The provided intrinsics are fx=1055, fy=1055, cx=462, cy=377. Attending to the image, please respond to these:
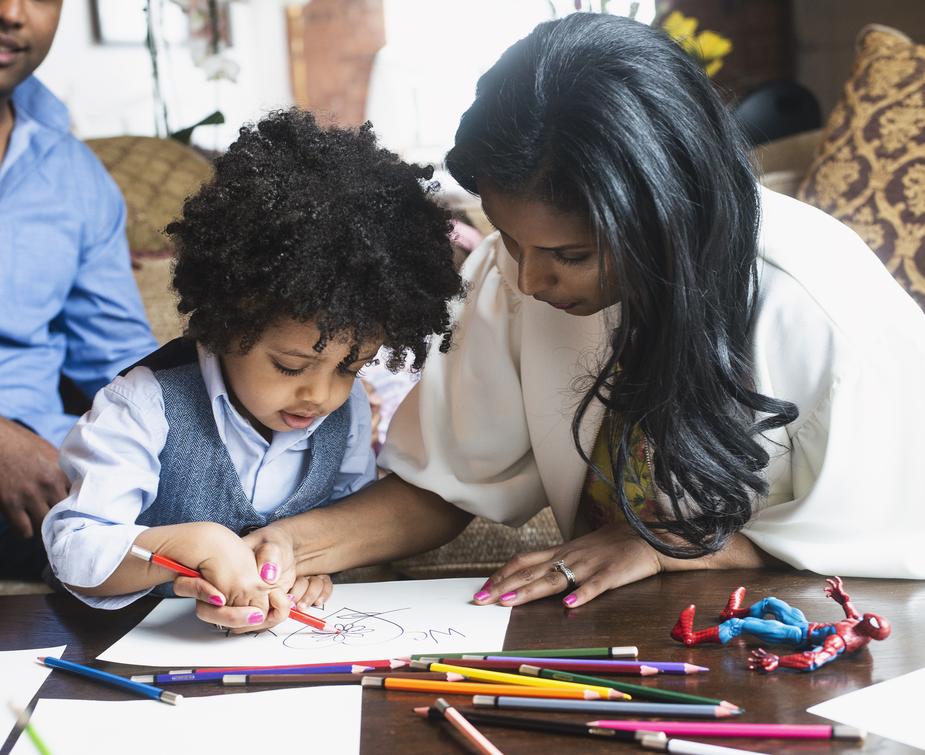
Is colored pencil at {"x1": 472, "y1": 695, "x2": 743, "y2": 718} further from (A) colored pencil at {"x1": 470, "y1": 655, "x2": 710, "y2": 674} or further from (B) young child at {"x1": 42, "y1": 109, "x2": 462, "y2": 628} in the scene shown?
(B) young child at {"x1": 42, "y1": 109, "x2": 462, "y2": 628}

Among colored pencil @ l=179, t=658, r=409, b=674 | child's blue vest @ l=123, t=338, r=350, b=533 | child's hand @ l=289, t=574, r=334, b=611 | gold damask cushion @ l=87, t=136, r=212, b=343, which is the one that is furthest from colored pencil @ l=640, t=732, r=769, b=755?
gold damask cushion @ l=87, t=136, r=212, b=343

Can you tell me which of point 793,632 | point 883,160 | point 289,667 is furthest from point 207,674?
point 883,160

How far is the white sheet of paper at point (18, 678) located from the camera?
2.49ft

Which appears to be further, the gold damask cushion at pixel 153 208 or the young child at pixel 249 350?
the gold damask cushion at pixel 153 208

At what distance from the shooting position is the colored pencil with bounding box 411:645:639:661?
78 cm

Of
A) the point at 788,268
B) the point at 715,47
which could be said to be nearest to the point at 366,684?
the point at 788,268

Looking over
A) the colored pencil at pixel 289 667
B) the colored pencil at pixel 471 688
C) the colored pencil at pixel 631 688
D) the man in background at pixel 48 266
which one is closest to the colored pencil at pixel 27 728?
the colored pencil at pixel 289 667

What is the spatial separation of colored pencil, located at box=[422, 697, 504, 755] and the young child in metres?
0.26

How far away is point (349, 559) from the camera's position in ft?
3.74

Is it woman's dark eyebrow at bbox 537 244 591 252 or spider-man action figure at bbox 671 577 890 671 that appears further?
woman's dark eyebrow at bbox 537 244 591 252

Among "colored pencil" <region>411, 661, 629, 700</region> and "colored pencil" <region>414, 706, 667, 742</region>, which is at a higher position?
"colored pencil" <region>414, 706, 667, 742</region>

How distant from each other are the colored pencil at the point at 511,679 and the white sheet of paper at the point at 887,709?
0.14 meters

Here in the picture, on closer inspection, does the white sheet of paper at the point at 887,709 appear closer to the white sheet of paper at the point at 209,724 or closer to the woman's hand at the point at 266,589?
the white sheet of paper at the point at 209,724

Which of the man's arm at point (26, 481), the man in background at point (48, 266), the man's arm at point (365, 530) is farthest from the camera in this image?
the man in background at point (48, 266)
